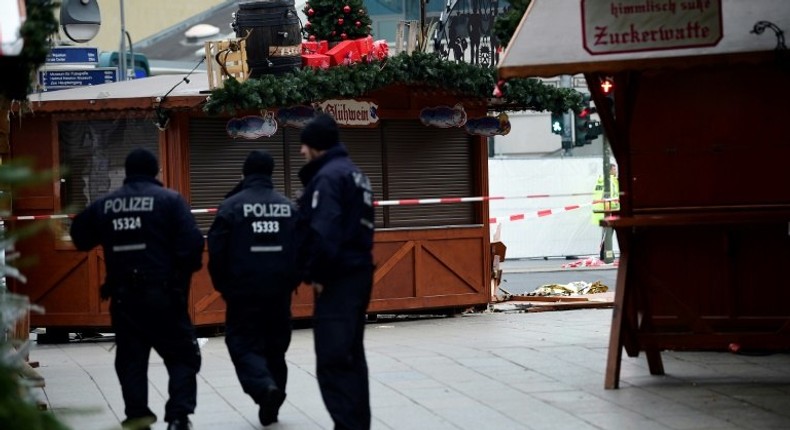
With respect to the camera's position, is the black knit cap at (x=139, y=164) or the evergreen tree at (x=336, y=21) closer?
the black knit cap at (x=139, y=164)

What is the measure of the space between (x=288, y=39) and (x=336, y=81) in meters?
0.78

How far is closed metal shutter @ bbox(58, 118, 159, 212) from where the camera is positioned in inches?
587

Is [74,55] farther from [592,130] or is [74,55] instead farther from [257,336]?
[592,130]

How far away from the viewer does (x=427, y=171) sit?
16328 millimetres

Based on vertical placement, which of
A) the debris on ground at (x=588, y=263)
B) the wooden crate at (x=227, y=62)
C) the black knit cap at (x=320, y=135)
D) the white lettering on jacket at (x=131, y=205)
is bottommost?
the debris on ground at (x=588, y=263)

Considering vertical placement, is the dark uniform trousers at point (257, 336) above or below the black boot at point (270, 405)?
above

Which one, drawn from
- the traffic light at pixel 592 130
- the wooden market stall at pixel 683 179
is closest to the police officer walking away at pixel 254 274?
the wooden market stall at pixel 683 179

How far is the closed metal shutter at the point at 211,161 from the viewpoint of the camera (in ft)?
48.8

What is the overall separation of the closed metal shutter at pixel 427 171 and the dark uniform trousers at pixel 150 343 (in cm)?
796

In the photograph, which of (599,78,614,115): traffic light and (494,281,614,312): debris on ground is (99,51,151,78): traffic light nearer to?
(494,281,614,312): debris on ground

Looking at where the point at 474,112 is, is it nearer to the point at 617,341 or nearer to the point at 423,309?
the point at 423,309

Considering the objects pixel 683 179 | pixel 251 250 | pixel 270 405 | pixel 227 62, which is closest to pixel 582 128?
pixel 227 62

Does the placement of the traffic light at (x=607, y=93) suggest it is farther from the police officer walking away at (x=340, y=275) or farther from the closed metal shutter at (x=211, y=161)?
the closed metal shutter at (x=211, y=161)

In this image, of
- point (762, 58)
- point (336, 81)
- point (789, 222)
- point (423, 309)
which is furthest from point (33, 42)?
point (423, 309)
